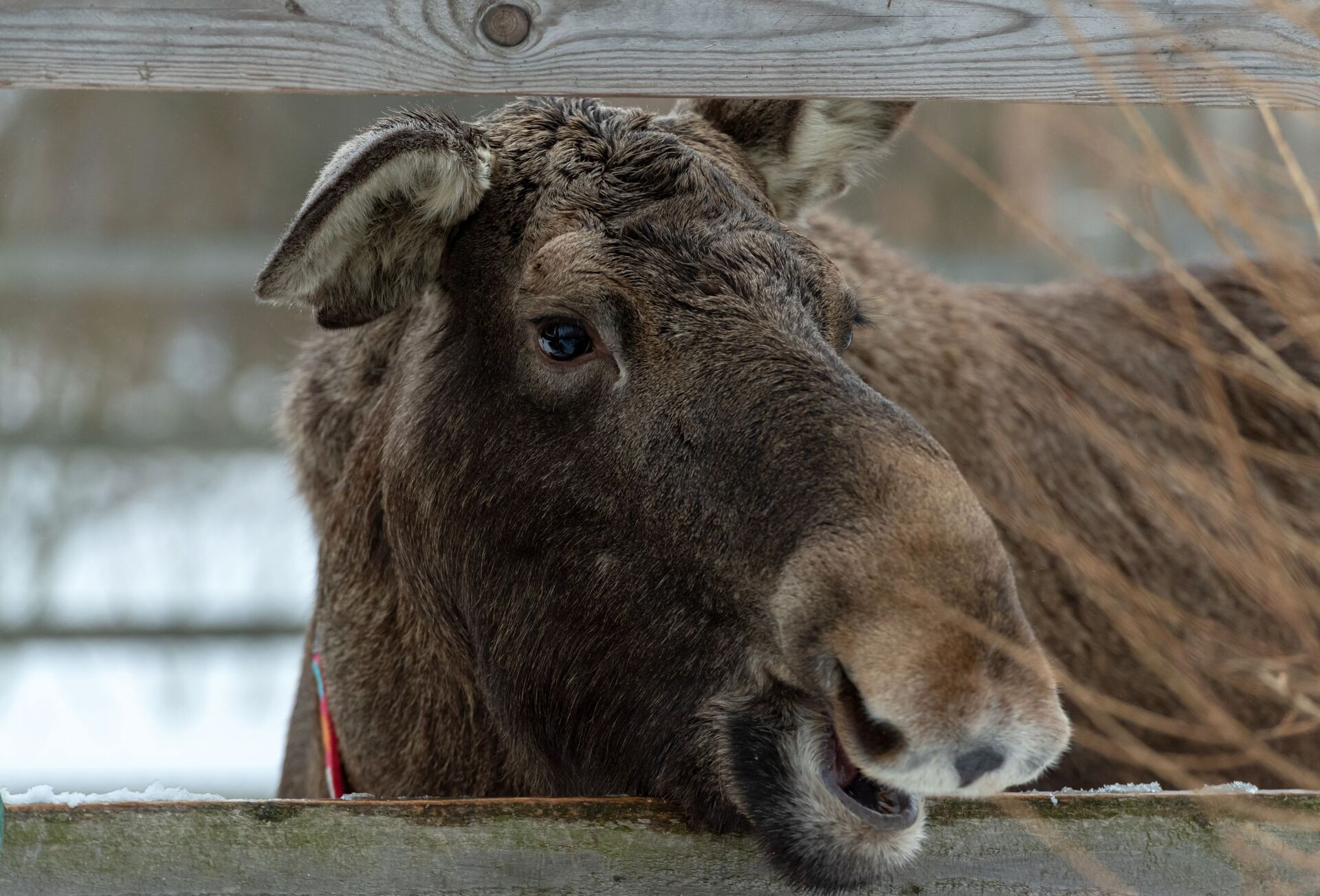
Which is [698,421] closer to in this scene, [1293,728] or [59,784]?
[1293,728]

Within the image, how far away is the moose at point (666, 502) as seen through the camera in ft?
6.87

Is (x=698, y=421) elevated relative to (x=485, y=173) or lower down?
lower down

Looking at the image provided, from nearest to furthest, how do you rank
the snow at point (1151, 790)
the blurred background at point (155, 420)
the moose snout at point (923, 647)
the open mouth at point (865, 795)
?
the moose snout at point (923, 647)
the open mouth at point (865, 795)
the snow at point (1151, 790)
the blurred background at point (155, 420)

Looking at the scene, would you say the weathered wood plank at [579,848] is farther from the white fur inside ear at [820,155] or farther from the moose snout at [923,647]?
the white fur inside ear at [820,155]

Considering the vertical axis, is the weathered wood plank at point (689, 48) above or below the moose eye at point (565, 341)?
above

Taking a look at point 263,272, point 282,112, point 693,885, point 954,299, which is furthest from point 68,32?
point 282,112

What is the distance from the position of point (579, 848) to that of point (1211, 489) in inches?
57.8

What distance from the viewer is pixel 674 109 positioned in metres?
3.39

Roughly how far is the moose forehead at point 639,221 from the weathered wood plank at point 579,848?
37.2 inches

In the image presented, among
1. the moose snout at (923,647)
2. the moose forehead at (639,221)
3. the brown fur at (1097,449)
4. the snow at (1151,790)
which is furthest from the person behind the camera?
the brown fur at (1097,449)

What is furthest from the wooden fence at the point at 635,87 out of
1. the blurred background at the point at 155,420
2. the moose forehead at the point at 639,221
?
the blurred background at the point at 155,420

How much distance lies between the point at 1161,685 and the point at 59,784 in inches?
284

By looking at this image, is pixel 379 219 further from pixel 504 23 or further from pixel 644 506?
pixel 644 506

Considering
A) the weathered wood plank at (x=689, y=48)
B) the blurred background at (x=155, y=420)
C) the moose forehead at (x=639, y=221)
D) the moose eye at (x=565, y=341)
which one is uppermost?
the weathered wood plank at (x=689, y=48)
